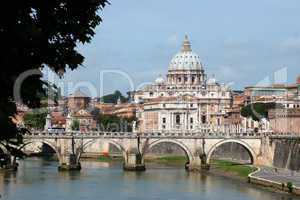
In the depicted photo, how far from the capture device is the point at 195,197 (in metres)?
28.1

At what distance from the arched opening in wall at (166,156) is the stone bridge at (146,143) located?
596 cm

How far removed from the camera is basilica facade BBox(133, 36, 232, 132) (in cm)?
8738

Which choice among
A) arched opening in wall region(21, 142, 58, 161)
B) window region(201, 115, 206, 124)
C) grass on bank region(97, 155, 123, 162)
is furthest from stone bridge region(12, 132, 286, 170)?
window region(201, 115, 206, 124)

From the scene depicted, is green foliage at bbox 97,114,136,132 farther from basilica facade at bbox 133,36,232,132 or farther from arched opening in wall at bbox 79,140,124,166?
arched opening in wall at bbox 79,140,124,166

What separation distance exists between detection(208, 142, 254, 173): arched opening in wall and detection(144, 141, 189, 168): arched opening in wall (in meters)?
2.12

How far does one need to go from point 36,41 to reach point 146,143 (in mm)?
37658

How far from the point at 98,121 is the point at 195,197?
60.4m

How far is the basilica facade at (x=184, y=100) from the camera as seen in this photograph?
87375 mm

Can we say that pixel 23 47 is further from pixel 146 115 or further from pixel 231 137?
pixel 146 115

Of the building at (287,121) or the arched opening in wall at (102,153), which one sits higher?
the building at (287,121)

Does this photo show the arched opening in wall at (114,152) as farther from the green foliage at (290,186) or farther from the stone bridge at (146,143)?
the green foliage at (290,186)

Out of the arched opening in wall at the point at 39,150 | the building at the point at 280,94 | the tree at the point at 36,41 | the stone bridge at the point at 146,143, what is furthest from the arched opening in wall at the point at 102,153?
the tree at the point at 36,41

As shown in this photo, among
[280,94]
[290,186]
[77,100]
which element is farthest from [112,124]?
[290,186]

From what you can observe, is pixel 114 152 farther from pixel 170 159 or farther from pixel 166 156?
pixel 170 159
